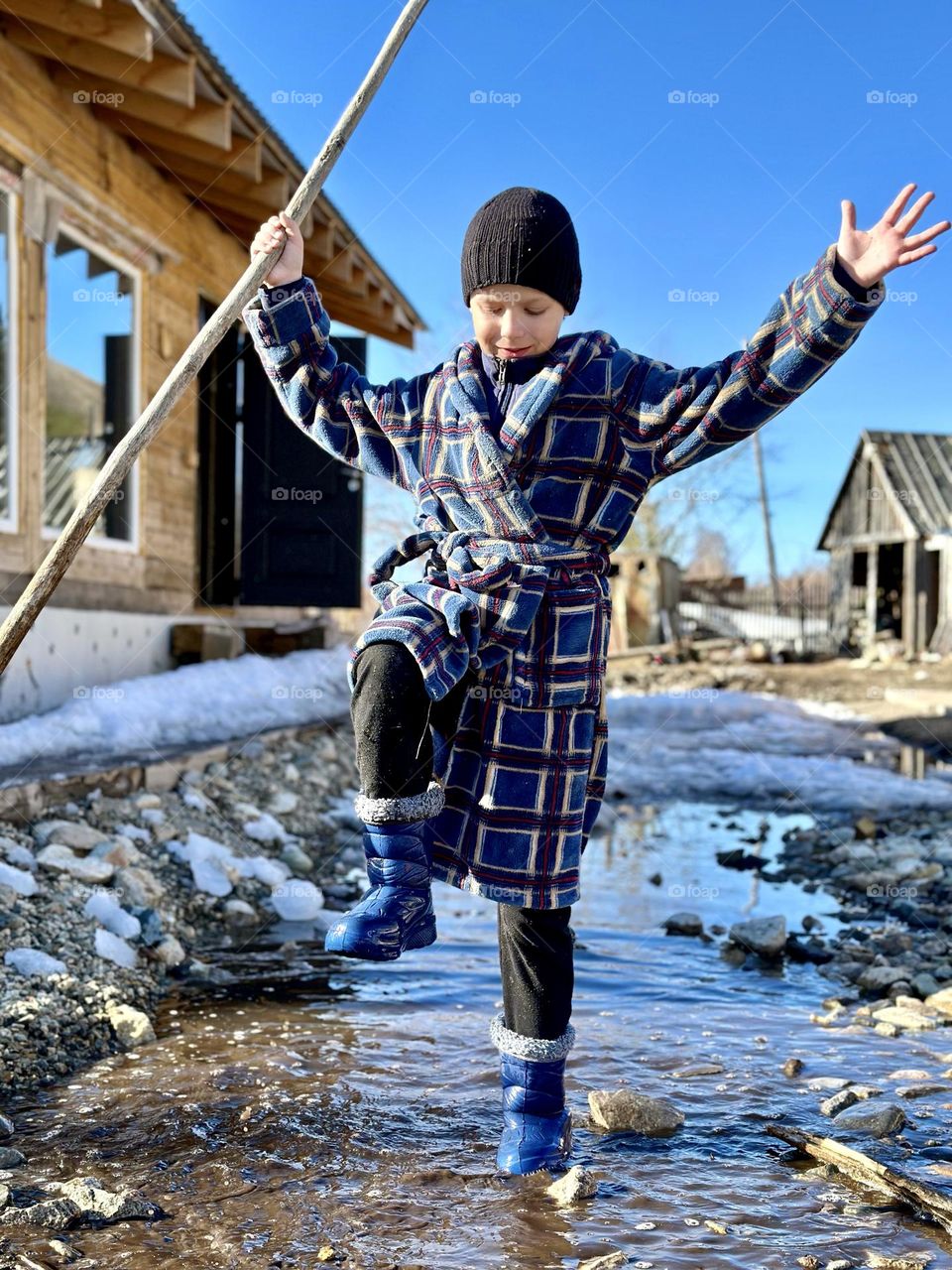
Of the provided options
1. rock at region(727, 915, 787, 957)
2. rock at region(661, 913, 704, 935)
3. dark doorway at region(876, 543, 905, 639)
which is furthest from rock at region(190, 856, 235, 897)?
dark doorway at region(876, 543, 905, 639)

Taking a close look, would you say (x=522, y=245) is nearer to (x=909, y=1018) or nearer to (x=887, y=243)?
(x=887, y=243)

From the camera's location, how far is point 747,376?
217 centimetres

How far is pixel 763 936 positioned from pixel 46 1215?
107 inches

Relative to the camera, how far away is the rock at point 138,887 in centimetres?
388

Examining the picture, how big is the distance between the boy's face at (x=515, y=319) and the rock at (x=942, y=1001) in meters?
2.32

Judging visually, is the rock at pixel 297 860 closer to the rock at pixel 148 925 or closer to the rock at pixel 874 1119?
the rock at pixel 148 925

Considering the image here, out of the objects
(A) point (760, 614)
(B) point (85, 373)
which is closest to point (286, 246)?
(B) point (85, 373)

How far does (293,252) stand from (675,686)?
14291 mm

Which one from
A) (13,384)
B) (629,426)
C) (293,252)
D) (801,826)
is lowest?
(801,826)

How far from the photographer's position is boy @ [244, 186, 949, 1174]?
2086 millimetres

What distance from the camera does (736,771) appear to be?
29.2 feet

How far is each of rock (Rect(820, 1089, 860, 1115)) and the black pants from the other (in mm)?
713

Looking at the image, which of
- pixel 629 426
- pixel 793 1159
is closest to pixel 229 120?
pixel 629 426

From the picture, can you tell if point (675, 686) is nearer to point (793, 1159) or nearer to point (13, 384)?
point (13, 384)
